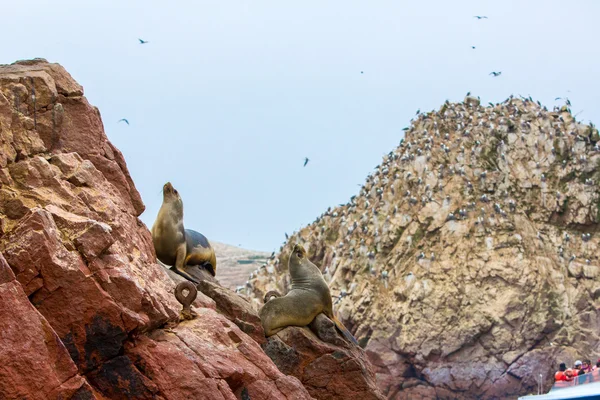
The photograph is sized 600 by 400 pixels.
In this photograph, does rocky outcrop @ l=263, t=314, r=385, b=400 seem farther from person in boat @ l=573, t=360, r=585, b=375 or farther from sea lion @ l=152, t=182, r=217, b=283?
person in boat @ l=573, t=360, r=585, b=375

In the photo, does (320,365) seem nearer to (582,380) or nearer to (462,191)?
(582,380)

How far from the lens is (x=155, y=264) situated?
1199 cm

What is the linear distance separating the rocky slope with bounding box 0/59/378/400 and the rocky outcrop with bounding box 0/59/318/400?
0.04 feet

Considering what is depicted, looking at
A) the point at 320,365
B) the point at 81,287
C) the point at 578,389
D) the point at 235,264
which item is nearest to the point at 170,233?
the point at 320,365

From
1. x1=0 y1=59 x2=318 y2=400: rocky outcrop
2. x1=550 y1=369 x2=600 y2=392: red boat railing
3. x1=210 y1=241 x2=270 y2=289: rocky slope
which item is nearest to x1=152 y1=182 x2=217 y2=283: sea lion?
x1=0 y1=59 x2=318 y2=400: rocky outcrop

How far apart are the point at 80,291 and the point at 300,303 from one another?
5.96 meters

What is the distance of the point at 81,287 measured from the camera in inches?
377

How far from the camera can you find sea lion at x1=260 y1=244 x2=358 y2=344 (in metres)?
14.6

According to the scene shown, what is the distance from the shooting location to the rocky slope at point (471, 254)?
129 ft

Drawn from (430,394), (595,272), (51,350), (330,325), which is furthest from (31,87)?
(595,272)

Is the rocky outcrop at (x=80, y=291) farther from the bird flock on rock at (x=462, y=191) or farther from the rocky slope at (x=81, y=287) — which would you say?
the bird flock on rock at (x=462, y=191)

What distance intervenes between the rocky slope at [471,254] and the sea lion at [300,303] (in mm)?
23121

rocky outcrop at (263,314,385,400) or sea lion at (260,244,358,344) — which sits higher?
sea lion at (260,244,358,344)

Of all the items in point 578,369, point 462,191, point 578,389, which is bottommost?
point 578,389
